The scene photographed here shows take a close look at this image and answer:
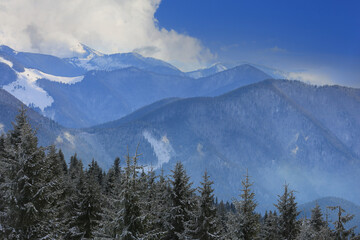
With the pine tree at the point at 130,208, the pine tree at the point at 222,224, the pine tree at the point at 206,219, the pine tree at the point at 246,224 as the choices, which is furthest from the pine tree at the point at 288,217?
the pine tree at the point at 130,208

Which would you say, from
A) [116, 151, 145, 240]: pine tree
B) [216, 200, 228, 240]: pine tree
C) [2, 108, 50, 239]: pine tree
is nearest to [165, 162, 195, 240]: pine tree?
[216, 200, 228, 240]: pine tree

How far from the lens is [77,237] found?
2755 cm

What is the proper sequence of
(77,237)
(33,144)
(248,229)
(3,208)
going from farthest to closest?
(77,237)
(248,229)
(3,208)
(33,144)

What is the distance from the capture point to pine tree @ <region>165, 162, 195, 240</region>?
25406 millimetres

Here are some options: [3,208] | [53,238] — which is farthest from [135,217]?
[3,208]

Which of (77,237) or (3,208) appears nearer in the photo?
(3,208)

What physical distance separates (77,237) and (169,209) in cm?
842

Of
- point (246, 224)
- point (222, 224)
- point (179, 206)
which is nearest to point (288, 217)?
point (246, 224)

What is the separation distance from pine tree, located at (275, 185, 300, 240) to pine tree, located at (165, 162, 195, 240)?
9360 mm

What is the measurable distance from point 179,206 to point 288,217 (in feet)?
37.7

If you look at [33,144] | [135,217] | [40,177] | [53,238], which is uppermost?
[33,144]

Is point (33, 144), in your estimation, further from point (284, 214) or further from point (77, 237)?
point (284, 214)

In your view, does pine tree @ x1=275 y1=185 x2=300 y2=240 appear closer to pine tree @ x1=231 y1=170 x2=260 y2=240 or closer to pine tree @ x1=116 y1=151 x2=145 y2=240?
pine tree @ x1=231 y1=170 x2=260 y2=240

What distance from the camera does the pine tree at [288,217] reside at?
30.1 meters
